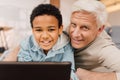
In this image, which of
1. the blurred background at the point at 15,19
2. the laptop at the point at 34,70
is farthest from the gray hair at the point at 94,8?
the blurred background at the point at 15,19

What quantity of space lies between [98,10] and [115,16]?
6.55ft

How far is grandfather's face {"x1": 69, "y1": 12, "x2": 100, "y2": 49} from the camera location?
106 centimetres

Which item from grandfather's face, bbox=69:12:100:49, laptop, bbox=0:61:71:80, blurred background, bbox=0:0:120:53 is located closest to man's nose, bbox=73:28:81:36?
grandfather's face, bbox=69:12:100:49

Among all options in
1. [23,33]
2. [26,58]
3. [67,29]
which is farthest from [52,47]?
[23,33]

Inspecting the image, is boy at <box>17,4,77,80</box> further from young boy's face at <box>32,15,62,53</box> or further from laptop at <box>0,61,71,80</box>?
laptop at <box>0,61,71,80</box>

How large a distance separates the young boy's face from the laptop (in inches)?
13.4

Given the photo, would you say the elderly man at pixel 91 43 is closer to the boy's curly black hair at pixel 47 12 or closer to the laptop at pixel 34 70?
the boy's curly black hair at pixel 47 12

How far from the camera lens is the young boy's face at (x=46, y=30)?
34.6 inches

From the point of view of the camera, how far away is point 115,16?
301 centimetres

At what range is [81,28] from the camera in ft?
3.59

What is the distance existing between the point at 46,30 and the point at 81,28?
0.85 ft

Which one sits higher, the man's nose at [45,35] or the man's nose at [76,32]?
the man's nose at [45,35]

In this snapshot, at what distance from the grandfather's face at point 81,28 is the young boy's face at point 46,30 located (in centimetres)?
16

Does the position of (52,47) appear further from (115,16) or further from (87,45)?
(115,16)
